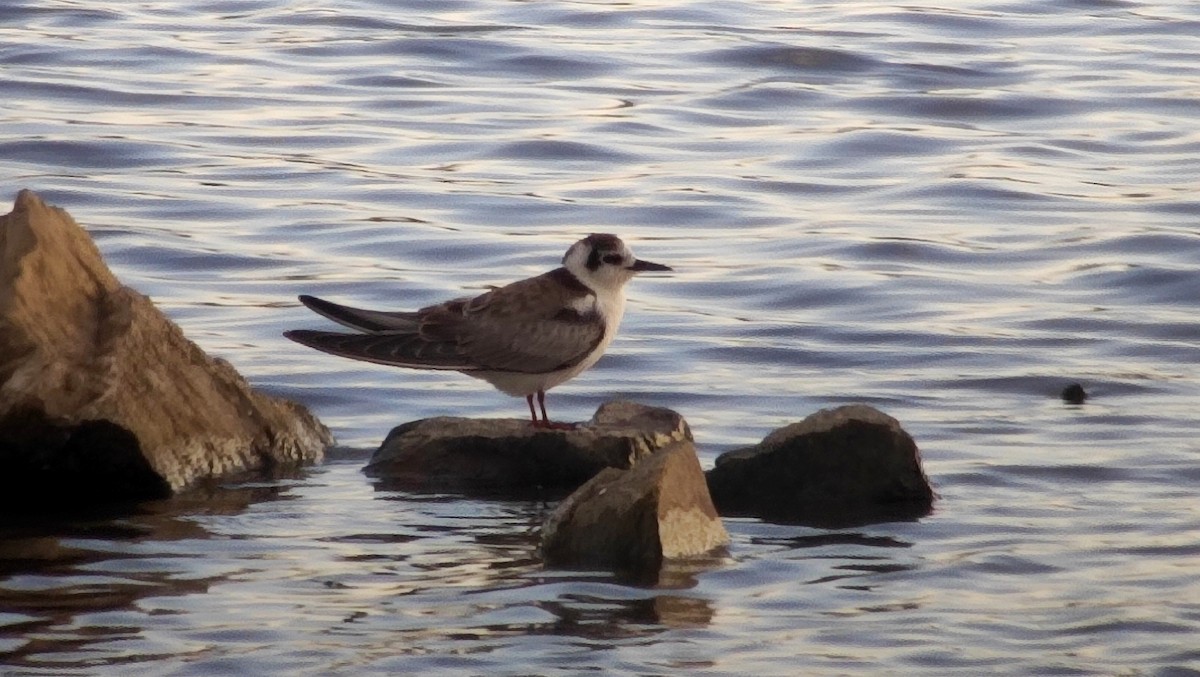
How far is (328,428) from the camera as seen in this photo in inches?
410

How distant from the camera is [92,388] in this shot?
28.8ft

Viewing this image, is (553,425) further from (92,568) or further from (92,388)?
(92,568)

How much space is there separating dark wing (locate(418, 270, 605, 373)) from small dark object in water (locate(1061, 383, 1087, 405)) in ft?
8.23

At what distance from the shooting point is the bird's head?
10.1 metres

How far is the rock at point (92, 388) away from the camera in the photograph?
876cm

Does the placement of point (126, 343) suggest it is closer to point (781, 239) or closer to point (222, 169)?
point (781, 239)

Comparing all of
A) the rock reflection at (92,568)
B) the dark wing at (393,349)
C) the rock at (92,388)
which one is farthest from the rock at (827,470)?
the rock at (92,388)

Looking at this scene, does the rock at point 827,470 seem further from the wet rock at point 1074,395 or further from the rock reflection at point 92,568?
the wet rock at point 1074,395

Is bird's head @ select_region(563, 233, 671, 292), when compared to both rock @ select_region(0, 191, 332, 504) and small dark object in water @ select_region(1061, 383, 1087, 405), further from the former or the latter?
small dark object in water @ select_region(1061, 383, 1087, 405)

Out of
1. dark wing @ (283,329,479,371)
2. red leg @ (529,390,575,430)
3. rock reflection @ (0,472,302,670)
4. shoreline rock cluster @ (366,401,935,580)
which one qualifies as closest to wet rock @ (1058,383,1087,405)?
shoreline rock cluster @ (366,401,935,580)

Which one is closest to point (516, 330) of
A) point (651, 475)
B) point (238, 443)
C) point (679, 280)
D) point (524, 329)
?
point (524, 329)

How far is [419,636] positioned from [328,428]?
3194 mm

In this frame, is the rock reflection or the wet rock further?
the wet rock

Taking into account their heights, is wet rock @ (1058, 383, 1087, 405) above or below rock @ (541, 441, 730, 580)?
below
